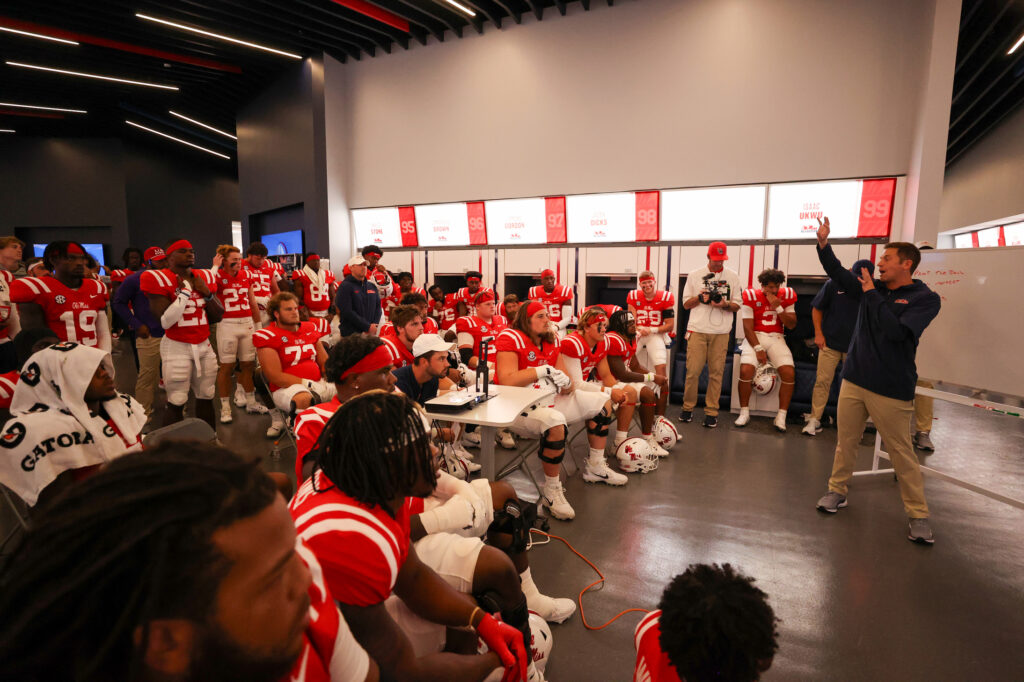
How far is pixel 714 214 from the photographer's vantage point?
278 inches

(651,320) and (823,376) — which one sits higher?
(651,320)

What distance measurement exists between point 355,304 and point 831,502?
456cm

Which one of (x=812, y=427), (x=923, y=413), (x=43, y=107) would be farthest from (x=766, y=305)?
(x=43, y=107)

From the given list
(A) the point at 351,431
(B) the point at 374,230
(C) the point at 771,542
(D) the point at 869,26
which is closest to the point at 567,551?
(C) the point at 771,542

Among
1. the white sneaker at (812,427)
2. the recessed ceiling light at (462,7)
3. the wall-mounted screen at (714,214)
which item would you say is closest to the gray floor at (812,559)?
the white sneaker at (812,427)

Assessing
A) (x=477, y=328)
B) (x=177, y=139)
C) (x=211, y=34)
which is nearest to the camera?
(x=477, y=328)

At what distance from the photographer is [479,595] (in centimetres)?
168

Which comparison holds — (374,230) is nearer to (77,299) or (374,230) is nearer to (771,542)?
(77,299)

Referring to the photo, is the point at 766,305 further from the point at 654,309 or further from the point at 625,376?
the point at 625,376

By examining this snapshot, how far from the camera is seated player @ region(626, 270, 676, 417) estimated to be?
567cm

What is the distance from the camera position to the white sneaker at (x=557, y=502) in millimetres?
3307

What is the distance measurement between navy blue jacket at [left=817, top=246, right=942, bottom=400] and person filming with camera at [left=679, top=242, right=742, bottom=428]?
7.54 feet

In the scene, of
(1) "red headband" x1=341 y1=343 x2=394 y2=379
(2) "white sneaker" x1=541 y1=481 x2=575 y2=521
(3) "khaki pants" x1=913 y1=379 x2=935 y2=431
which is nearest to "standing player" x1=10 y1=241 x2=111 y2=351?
(1) "red headband" x1=341 y1=343 x2=394 y2=379

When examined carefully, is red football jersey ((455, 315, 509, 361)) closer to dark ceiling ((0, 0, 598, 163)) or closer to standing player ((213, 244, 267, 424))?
standing player ((213, 244, 267, 424))
